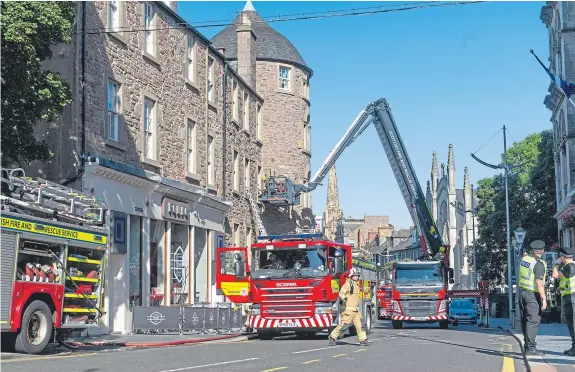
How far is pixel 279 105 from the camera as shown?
4412 cm

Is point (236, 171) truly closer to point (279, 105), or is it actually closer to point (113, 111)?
point (279, 105)

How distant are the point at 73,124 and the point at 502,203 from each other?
159ft

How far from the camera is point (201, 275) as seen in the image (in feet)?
108

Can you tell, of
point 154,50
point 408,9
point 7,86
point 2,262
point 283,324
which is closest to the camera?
point 2,262

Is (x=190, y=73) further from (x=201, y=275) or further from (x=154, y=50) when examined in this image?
(x=201, y=275)

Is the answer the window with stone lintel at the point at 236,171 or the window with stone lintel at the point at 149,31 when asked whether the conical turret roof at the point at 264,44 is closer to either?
the window with stone lintel at the point at 236,171

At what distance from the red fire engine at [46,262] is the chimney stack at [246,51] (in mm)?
23847

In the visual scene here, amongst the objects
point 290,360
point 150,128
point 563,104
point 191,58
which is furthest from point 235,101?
point 290,360

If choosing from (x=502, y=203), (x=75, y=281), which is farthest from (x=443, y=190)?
(x=75, y=281)

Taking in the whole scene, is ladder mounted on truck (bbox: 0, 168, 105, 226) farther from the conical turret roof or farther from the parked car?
the parked car

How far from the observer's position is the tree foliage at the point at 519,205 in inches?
2352

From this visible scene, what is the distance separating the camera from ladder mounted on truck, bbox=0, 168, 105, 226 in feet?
50.1

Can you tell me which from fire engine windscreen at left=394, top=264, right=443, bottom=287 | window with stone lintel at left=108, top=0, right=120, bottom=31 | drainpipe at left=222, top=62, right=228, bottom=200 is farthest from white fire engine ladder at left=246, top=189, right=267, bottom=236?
window with stone lintel at left=108, top=0, right=120, bottom=31

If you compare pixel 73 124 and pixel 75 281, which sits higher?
pixel 73 124
